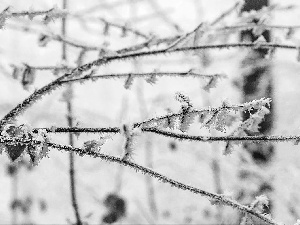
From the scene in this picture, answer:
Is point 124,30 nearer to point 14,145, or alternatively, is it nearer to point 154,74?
point 154,74

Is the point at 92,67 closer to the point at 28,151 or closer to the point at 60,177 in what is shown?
the point at 28,151

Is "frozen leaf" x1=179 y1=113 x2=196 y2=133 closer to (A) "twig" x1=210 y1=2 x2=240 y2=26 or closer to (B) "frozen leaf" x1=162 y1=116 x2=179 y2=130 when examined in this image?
(B) "frozen leaf" x1=162 y1=116 x2=179 y2=130

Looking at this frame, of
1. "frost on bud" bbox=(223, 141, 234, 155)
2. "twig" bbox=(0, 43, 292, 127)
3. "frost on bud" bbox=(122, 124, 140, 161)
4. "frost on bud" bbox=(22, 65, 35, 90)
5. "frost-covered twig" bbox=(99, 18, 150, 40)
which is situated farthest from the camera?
"frost-covered twig" bbox=(99, 18, 150, 40)

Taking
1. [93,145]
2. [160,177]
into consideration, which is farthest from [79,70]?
[160,177]

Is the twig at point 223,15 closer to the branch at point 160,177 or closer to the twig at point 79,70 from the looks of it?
the twig at point 79,70

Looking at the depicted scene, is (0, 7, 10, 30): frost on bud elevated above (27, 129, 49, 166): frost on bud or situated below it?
above

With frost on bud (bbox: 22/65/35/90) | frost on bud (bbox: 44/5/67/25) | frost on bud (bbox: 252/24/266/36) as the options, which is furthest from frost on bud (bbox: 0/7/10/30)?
frost on bud (bbox: 252/24/266/36)

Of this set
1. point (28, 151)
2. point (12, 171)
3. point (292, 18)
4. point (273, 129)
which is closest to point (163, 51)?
point (28, 151)
